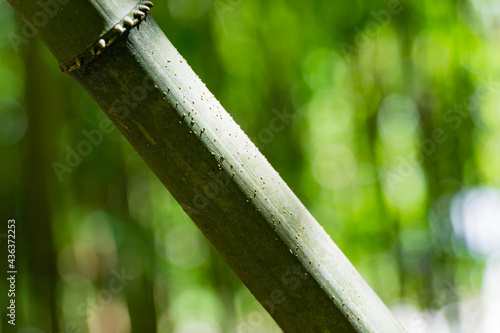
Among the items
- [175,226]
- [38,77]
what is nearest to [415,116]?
[175,226]

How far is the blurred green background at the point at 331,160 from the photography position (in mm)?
3146

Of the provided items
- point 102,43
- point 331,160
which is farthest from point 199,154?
point 331,160

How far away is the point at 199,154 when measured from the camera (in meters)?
0.36

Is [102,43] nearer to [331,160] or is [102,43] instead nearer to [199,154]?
[199,154]

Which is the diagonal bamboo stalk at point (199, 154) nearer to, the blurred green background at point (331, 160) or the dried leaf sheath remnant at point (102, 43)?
the dried leaf sheath remnant at point (102, 43)

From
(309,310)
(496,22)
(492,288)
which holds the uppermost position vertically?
(496,22)

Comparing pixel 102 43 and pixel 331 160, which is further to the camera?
pixel 331 160

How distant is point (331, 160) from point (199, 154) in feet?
11.4

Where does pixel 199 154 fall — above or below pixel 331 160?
below

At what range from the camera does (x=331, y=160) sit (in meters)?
3.76

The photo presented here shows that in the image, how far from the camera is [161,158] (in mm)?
364

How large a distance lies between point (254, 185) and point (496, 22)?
3801 mm

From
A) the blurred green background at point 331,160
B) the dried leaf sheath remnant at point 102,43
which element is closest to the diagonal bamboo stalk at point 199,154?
the dried leaf sheath remnant at point 102,43

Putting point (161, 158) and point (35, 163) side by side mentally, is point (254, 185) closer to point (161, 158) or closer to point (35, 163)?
point (161, 158)
